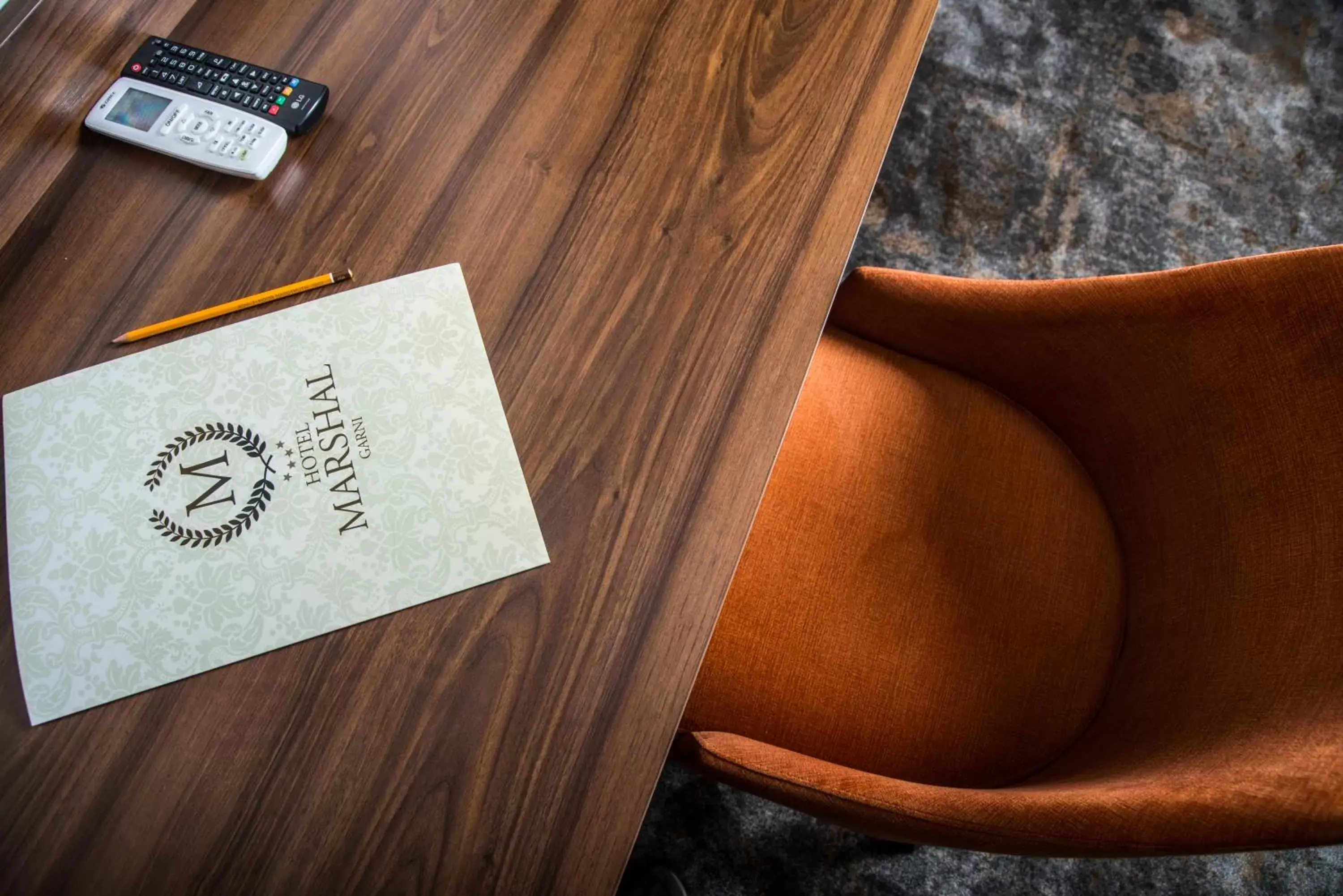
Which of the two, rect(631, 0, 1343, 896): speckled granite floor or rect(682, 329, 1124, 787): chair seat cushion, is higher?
rect(631, 0, 1343, 896): speckled granite floor

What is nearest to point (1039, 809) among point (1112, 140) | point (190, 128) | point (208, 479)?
point (208, 479)

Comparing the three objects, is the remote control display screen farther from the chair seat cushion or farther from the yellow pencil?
the chair seat cushion

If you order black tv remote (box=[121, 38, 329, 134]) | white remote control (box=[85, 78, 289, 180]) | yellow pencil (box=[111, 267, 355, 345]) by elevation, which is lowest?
yellow pencil (box=[111, 267, 355, 345])

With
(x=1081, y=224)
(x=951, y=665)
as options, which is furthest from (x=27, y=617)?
(x=1081, y=224)

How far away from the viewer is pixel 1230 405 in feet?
2.08

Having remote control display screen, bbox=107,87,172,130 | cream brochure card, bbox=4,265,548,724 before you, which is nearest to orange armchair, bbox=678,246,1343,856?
cream brochure card, bbox=4,265,548,724

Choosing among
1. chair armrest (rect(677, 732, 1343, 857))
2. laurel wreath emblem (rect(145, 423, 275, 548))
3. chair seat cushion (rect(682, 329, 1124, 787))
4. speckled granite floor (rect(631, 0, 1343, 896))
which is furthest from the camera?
speckled granite floor (rect(631, 0, 1343, 896))

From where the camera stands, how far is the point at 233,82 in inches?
26.4

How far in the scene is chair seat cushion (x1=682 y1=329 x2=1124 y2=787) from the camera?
2.35 ft

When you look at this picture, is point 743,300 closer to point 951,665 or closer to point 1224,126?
point 951,665

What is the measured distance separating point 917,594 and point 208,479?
619 millimetres

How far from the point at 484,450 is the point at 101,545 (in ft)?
0.91

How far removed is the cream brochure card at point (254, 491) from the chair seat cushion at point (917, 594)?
0.29m

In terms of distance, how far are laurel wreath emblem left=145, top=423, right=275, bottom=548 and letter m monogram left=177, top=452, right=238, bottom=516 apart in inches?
0.5
